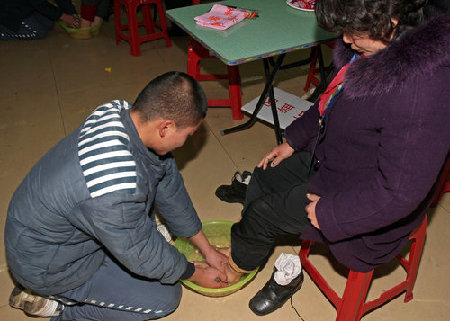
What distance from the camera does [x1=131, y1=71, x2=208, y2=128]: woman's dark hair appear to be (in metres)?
1.25

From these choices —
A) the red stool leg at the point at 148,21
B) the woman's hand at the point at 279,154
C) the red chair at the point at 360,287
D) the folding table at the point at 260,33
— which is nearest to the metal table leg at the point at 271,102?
the folding table at the point at 260,33

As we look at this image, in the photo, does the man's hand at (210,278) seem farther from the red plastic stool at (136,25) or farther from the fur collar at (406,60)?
the red plastic stool at (136,25)

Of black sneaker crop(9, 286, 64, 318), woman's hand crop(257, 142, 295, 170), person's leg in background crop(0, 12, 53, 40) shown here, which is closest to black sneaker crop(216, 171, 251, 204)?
woman's hand crop(257, 142, 295, 170)

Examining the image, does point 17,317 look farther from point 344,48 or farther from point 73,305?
point 344,48

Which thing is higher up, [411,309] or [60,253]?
[60,253]

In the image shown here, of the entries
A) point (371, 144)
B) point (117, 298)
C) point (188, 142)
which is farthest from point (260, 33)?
point (117, 298)

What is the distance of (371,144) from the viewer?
1.23 metres

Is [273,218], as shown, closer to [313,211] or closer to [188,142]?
[313,211]

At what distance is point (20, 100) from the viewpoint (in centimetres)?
320

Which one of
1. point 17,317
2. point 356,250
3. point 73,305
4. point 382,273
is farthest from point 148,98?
point 382,273

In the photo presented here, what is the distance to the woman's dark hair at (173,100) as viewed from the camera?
1249 mm

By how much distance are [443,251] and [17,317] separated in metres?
1.96

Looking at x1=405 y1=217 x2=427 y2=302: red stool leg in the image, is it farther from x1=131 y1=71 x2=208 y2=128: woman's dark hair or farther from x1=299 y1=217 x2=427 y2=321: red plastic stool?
x1=131 y1=71 x2=208 y2=128: woman's dark hair

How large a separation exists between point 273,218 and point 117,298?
666 millimetres
